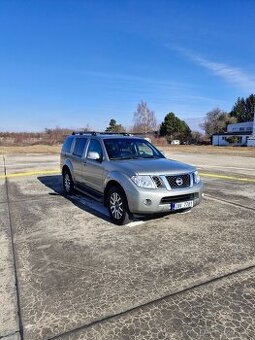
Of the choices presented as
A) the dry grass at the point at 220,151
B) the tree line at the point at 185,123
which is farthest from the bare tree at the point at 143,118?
the dry grass at the point at 220,151

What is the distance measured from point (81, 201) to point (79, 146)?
143cm

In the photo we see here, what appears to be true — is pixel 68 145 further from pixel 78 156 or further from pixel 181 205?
pixel 181 205

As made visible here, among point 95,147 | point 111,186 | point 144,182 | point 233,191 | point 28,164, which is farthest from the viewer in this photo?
point 28,164

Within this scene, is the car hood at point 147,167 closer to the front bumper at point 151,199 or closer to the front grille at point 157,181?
the front grille at point 157,181

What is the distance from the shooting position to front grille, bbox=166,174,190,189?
5.55 metres

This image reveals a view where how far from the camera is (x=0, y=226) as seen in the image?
237 inches

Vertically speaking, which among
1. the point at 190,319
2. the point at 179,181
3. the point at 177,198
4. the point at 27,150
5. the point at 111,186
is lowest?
the point at 190,319

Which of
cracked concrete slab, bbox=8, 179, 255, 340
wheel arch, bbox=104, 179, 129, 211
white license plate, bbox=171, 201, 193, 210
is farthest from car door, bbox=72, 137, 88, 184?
white license plate, bbox=171, 201, 193, 210

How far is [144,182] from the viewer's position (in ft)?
17.8

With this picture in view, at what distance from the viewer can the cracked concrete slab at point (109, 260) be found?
3242 millimetres

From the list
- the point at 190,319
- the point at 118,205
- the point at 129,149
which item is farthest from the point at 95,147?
the point at 190,319

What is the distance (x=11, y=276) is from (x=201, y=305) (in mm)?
2335

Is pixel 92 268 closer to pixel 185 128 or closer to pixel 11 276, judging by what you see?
pixel 11 276

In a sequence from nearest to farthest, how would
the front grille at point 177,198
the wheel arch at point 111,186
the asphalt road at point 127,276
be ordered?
the asphalt road at point 127,276 < the front grille at point 177,198 < the wheel arch at point 111,186
